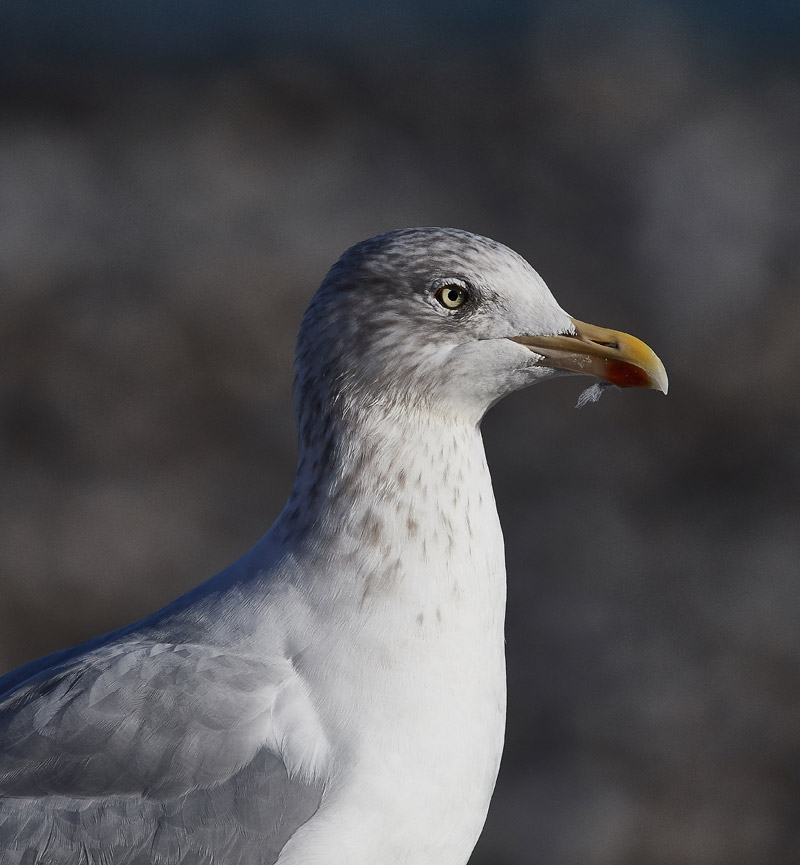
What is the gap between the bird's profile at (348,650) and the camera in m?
1.58

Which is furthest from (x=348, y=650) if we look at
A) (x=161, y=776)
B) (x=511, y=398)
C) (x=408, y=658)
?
(x=511, y=398)

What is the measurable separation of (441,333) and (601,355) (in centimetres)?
25

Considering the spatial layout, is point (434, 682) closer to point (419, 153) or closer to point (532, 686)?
point (532, 686)

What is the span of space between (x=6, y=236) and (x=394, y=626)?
5460 mm

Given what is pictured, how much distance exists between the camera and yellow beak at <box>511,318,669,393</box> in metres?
1.70

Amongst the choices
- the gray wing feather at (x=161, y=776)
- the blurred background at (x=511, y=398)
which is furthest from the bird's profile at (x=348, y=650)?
the blurred background at (x=511, y=398)

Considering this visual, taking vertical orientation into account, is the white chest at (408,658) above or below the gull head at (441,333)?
below

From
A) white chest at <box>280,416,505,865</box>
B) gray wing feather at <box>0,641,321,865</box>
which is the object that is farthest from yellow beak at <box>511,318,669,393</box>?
gray wing feather at <box>0,641,321,865</box>

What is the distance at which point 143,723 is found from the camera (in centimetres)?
160

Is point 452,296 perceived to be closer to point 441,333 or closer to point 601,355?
point 441,333

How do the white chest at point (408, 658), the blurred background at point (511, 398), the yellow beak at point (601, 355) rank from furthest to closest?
the blurred background at point (511, 398) < the yellow beak at point (601, 355) < the white chest at point (408, 658)

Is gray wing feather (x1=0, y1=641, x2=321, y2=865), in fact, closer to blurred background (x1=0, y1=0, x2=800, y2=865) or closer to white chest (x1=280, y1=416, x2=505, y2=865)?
white chest (x1=280, y1=416, x2=505, y2=865)

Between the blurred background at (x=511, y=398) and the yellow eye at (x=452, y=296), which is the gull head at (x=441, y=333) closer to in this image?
the yellow eye at (x=452, y=296)

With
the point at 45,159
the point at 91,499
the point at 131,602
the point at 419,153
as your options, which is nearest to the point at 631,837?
the point at 131,602
